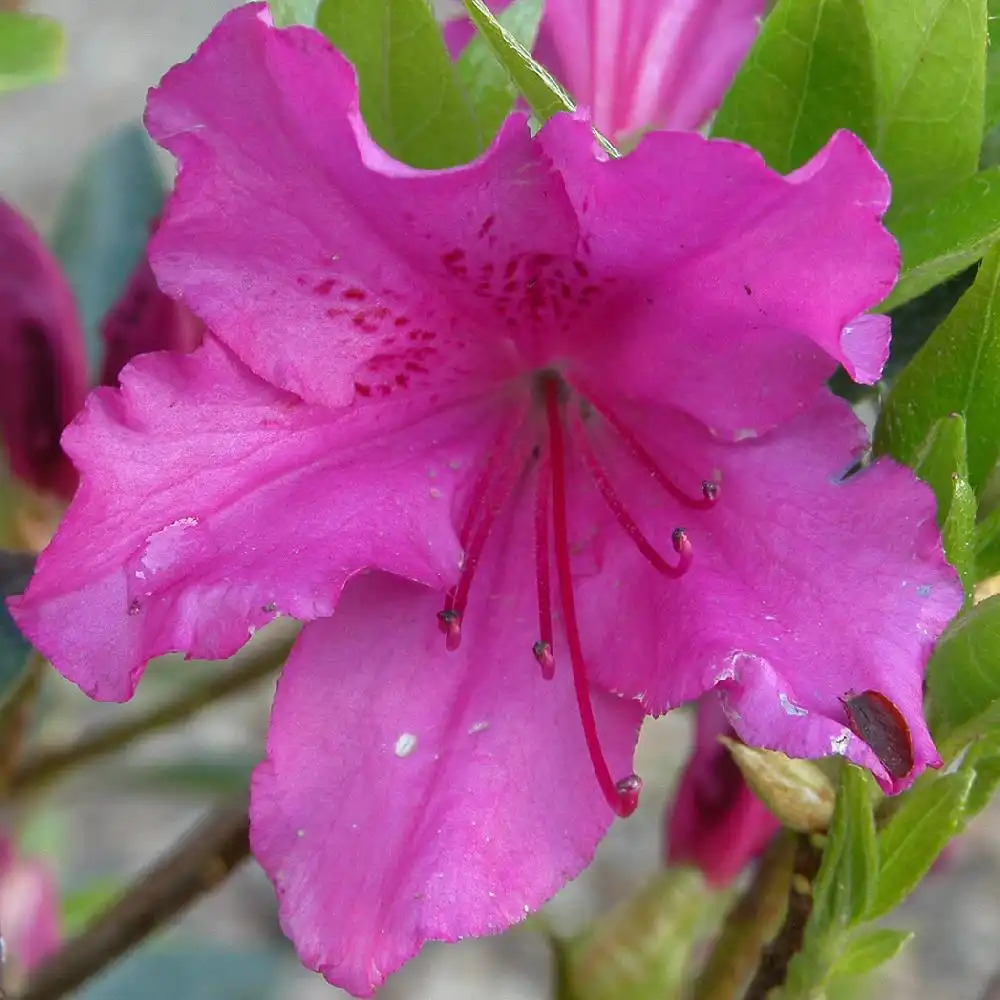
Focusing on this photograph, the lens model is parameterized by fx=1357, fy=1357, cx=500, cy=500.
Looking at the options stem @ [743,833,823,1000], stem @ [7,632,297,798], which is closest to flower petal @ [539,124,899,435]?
stem @ [743,833,823,1000]

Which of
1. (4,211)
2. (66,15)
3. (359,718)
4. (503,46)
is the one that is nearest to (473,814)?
(359,718)

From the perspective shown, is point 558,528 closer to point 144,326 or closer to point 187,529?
point 187,529

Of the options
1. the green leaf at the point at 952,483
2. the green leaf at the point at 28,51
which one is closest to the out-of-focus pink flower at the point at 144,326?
the green leaf at the point at 28,51

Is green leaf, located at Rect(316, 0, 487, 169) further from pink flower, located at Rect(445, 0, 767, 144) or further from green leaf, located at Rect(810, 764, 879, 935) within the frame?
green leaf, located at Rect(810, 764, 879, 935)

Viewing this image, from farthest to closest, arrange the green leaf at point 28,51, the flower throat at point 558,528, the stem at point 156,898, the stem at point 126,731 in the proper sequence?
the stem at point 126,731 < the stem at point 156,898 < the green leaf at point 28,51 < the flower throat at point 558,528

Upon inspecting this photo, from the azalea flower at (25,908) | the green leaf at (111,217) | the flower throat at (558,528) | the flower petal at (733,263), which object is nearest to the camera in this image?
the flower petal at (733,263)

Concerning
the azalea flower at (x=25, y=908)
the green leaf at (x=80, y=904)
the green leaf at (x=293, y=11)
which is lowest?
the green leaf at (x=80, y=904)

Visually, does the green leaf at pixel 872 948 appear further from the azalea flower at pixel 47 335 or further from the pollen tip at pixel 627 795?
the azalea flower at pixel 47 335
